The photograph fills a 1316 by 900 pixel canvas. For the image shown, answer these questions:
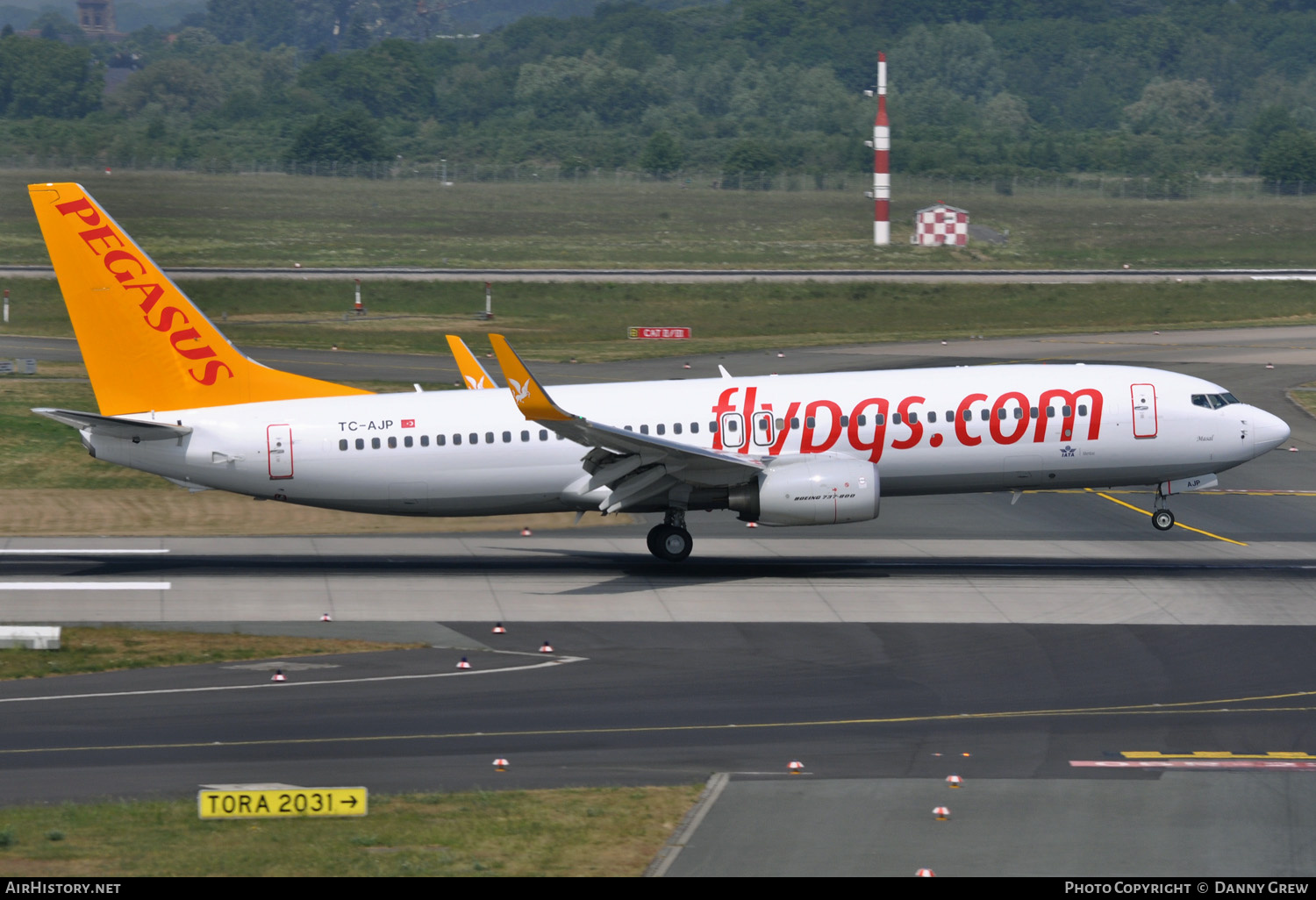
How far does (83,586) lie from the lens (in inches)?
1382

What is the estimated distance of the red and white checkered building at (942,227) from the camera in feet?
419

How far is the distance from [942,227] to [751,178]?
43.2 metres

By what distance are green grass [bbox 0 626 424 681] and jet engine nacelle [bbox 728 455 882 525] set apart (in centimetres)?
934

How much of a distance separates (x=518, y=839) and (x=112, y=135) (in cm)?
19135

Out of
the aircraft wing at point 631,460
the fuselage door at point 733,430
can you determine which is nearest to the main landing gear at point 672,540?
the aircraft wing at point 631,460

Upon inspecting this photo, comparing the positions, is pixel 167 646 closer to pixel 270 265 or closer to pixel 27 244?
pixel 270 265

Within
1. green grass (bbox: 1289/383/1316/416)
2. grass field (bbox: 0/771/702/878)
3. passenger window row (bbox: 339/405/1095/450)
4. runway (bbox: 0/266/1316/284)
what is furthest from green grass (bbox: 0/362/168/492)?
green grass (bbox: 1289/383/1316/416)

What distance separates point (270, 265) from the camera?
110m

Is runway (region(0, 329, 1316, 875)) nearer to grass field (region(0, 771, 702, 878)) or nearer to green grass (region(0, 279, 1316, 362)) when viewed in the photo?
grass field (region(0, 771, 702, 878))

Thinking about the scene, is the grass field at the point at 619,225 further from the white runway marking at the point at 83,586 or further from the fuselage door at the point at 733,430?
the fuselage door at the point at 733,430

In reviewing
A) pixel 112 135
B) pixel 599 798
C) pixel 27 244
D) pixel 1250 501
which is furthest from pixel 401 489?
pixel 112 135

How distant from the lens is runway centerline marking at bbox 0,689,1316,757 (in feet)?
77.0

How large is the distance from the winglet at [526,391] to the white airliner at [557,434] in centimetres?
227

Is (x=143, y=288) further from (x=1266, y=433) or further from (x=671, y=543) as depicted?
(x=1266, y=433)
